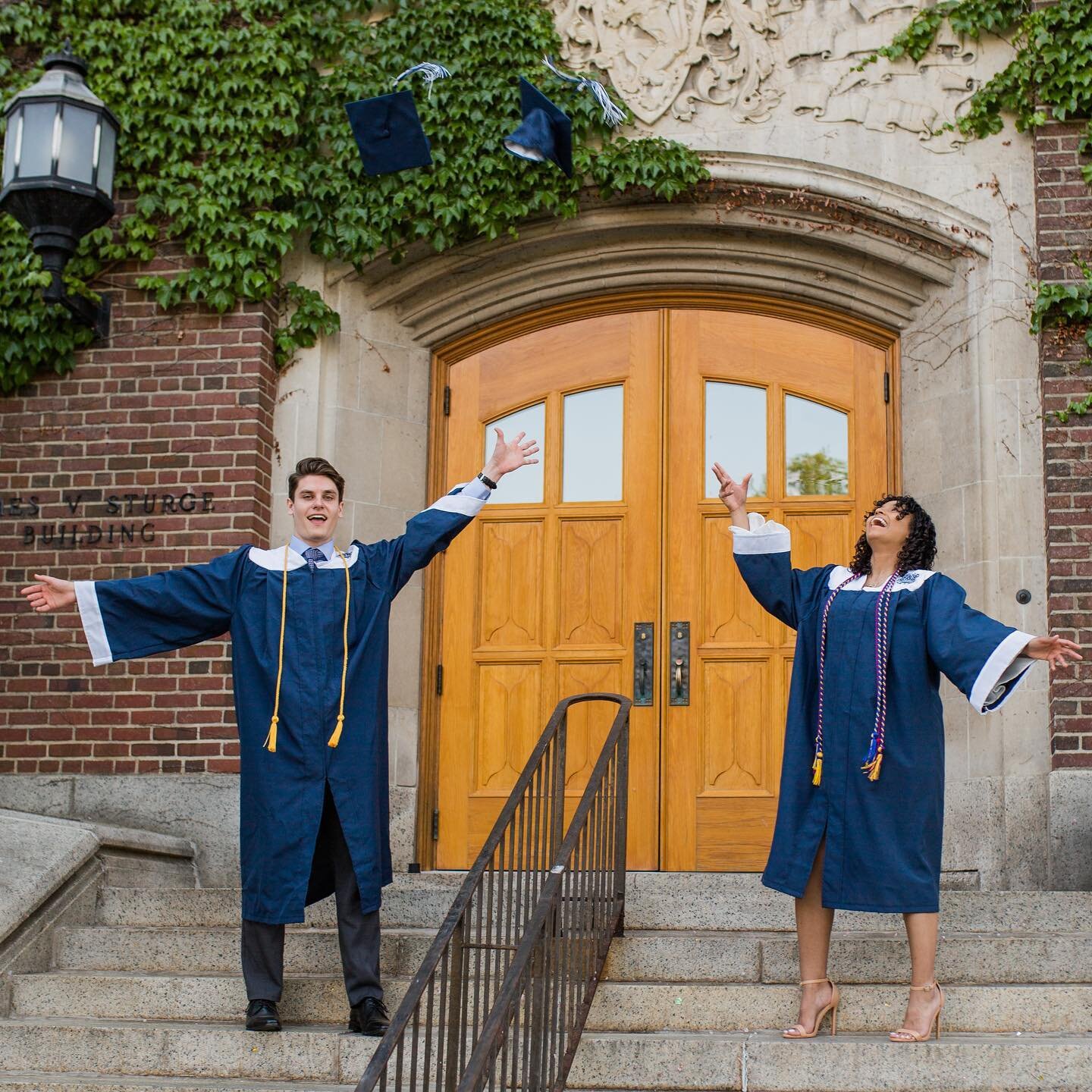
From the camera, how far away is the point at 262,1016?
465 cm

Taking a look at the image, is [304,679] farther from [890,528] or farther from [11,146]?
[11,146]

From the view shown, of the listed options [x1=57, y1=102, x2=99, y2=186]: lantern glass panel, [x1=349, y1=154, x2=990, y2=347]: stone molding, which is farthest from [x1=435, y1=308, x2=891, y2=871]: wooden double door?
[x1=57, y1=102, x2=99, y2=186]: lantern glass panel

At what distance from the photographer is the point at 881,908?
14.4 ft

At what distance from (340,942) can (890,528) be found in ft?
6.91

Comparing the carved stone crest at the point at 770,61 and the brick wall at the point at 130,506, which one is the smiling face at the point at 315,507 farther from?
the carved stone crest at the point at 770,61

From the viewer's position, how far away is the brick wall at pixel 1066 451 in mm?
6316

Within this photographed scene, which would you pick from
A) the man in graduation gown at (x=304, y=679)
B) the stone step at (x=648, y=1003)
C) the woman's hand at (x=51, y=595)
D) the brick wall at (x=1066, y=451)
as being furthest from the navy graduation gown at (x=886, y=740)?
the woman's hand at (x=51, y=595)

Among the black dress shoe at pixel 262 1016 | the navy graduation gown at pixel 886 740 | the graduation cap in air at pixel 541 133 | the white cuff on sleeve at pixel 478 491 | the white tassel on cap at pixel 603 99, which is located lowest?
the black dress shoe at pixel 262 1016

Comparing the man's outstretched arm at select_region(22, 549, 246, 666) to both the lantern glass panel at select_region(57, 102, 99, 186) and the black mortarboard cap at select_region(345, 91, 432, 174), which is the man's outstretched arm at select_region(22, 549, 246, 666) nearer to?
the lantern glass panel at select_region(57, 102, 99, 186)

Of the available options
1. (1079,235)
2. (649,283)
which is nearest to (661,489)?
(649,283)

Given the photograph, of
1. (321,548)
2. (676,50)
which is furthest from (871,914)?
(676,50)

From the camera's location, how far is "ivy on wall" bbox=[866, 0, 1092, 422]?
6.58 metres

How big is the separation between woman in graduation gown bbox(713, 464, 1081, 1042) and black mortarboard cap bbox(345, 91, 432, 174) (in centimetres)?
→ 335

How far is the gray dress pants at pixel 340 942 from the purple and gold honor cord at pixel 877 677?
1.45 meters
